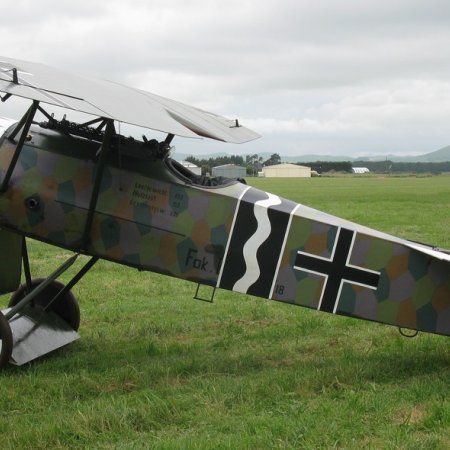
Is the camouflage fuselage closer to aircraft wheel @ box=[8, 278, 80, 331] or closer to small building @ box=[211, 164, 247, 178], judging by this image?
small building @ box=[211, 164, 247, 178]

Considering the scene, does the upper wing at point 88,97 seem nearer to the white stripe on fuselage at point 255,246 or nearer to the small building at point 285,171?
the white stripe on fuselage at point 255,246

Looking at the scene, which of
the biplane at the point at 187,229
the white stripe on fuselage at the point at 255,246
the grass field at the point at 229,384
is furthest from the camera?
the white stripe on fuselage at the point at 255,246

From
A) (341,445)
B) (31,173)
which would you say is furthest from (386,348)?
(31,173)

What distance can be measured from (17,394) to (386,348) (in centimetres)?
361

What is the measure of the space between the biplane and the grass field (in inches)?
23.9

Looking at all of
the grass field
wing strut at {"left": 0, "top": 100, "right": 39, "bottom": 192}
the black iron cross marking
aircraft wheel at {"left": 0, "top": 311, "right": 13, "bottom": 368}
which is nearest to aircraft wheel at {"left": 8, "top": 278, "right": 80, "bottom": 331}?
the grass field

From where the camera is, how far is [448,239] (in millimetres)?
15961

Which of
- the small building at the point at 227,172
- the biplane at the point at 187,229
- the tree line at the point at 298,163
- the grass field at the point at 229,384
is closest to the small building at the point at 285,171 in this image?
the tree line at the point at 298,163

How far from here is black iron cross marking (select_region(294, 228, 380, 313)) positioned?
6.18 m

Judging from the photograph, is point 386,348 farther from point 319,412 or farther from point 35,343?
point 35,343

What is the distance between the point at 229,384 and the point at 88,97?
263cm

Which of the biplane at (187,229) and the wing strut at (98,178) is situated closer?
the wing strut at (98,178)

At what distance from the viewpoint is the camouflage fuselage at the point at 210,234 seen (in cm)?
617

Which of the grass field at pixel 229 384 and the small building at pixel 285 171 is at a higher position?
the grass field at pixel 229 384
